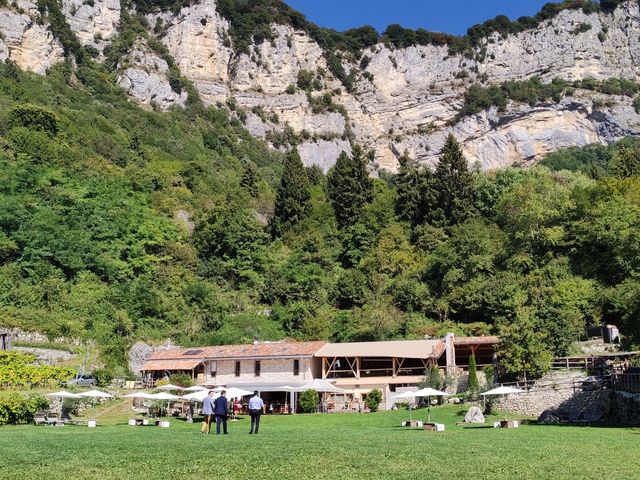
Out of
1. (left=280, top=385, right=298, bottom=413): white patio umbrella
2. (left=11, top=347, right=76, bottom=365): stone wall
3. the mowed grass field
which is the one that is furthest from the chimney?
(left=11, top=347, right=76, bottom=365): stone wall

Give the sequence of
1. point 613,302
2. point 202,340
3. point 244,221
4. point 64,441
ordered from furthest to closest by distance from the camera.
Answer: point 244,221
point 202,340
point 613,302
point 64,441

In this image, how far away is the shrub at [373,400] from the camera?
39.3 m

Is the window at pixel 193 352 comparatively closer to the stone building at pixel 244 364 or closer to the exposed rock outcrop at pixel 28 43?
the stone building at pixel 244 364

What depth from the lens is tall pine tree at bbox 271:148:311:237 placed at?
2638 inches

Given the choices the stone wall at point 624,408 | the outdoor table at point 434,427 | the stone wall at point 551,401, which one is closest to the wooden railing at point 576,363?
the stone wall at point 551,401

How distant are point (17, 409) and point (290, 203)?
4223cm

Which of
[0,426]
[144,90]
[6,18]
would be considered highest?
[6,18]

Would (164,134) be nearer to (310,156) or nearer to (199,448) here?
(310,156)

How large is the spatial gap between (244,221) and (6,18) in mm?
55844

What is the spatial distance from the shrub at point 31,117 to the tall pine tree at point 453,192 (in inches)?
1549

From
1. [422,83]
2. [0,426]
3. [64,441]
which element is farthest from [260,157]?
[64,441]

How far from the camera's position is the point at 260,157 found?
9975cm

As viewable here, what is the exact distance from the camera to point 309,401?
38.9 metres

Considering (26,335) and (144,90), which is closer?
(26,335)
